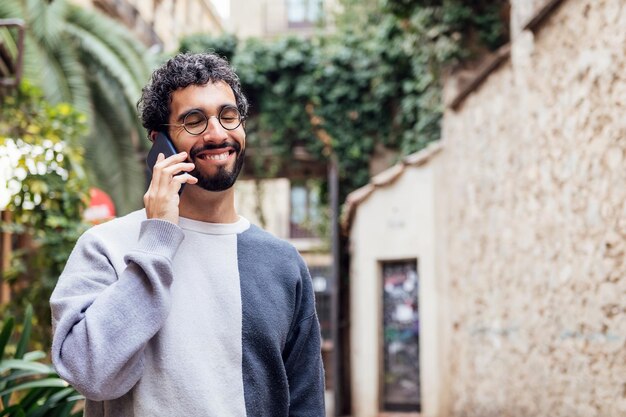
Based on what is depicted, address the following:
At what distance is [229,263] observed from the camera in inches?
83.6

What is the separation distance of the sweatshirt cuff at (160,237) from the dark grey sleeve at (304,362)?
43 centimetres

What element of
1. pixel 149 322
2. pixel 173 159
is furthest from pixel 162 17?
pixel 149 322

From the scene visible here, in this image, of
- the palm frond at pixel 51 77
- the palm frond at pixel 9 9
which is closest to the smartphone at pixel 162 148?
the palm frond at pixel 9 9

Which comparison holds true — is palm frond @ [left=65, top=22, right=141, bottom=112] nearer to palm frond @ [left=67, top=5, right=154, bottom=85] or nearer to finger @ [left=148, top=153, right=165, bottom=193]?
palm frond @ [left=67, top=5, right=154, bottom=85]

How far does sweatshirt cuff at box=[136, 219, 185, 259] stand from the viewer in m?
1.92

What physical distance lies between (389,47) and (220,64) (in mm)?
10211

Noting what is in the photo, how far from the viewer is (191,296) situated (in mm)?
2010

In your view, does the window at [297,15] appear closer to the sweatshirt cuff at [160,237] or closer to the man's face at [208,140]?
the man's face at [208,140]

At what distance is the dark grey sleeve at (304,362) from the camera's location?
7.26 ft

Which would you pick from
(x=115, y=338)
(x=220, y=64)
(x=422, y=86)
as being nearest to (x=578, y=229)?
(x=220, y=64)

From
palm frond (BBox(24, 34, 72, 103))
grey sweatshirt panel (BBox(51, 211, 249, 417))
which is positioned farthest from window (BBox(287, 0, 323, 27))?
grey sweatshirt panel (BBox(51, 211, 249, 417))

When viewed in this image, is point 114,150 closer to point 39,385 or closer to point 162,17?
point 39,385

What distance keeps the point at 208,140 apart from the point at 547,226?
4.65 m

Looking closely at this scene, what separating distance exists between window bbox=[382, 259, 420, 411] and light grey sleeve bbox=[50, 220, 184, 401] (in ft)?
32.5
